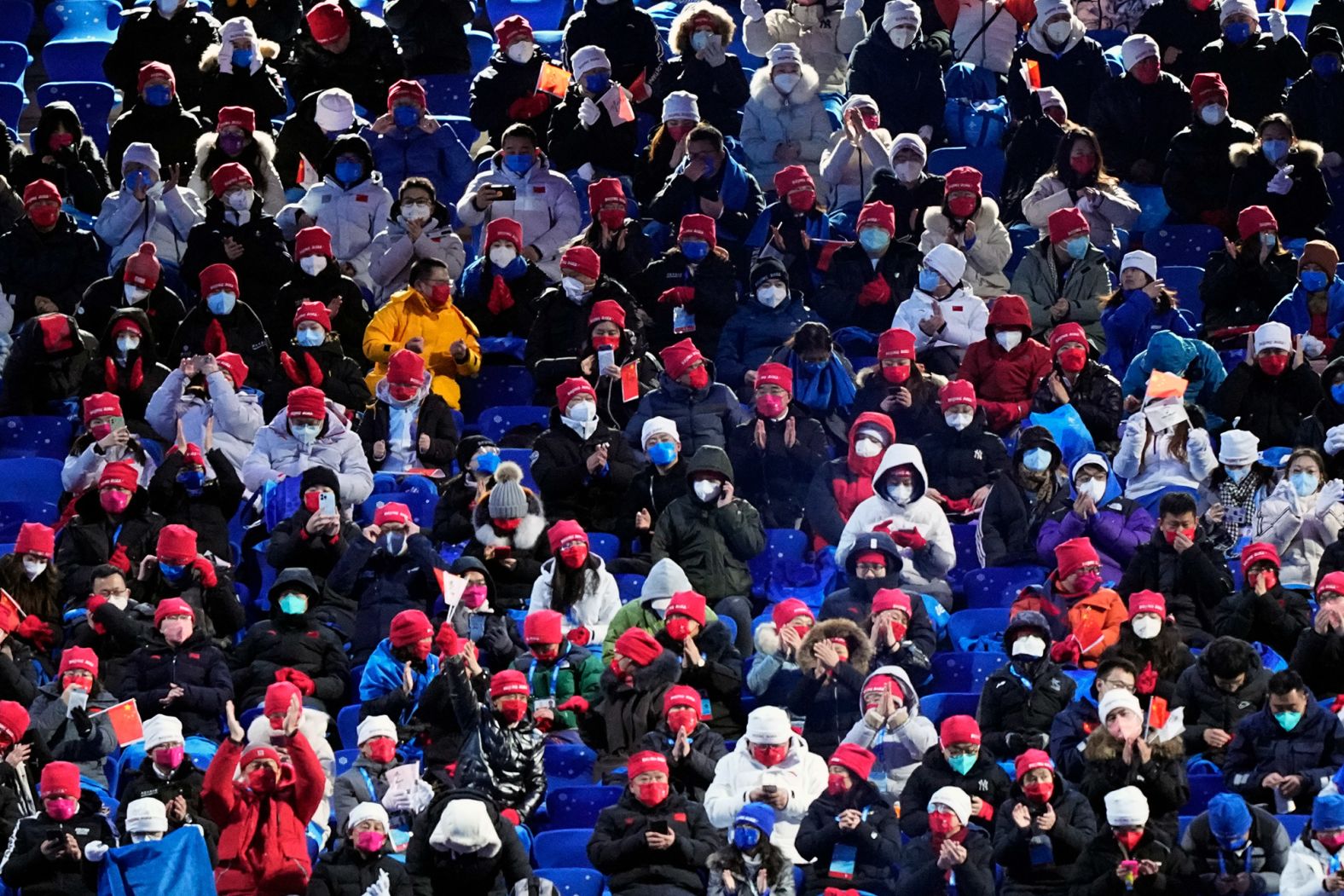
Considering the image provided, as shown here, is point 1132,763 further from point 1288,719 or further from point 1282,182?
point 1282,182

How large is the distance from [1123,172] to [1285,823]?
6.31 meters

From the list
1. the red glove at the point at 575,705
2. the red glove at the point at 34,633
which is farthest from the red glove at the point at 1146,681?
the red glove at the point at 34,633

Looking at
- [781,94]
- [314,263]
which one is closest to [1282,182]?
[781,94]

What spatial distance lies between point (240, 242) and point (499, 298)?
4.80 feet

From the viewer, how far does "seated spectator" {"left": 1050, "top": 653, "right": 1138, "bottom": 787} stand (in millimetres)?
14297

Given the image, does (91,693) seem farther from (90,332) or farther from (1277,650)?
(1277,650)

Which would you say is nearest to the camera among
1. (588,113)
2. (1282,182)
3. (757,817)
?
(757,817)

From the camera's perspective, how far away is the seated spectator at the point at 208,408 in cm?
1664

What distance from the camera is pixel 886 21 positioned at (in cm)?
1934

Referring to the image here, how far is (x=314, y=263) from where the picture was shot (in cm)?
1758

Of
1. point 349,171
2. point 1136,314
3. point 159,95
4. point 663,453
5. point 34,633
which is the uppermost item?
point 159,95

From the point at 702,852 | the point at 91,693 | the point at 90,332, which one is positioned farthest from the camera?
the point at 90,332

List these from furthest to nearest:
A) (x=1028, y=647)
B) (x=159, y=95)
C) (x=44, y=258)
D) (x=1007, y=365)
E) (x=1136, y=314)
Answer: (x=159, y=95), (x=44, y=258), (x=1136, y=314), (x=1007, y=365), (x=1028, y=647)

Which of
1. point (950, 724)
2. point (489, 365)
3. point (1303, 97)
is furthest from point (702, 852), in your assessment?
point (1303, 97)
